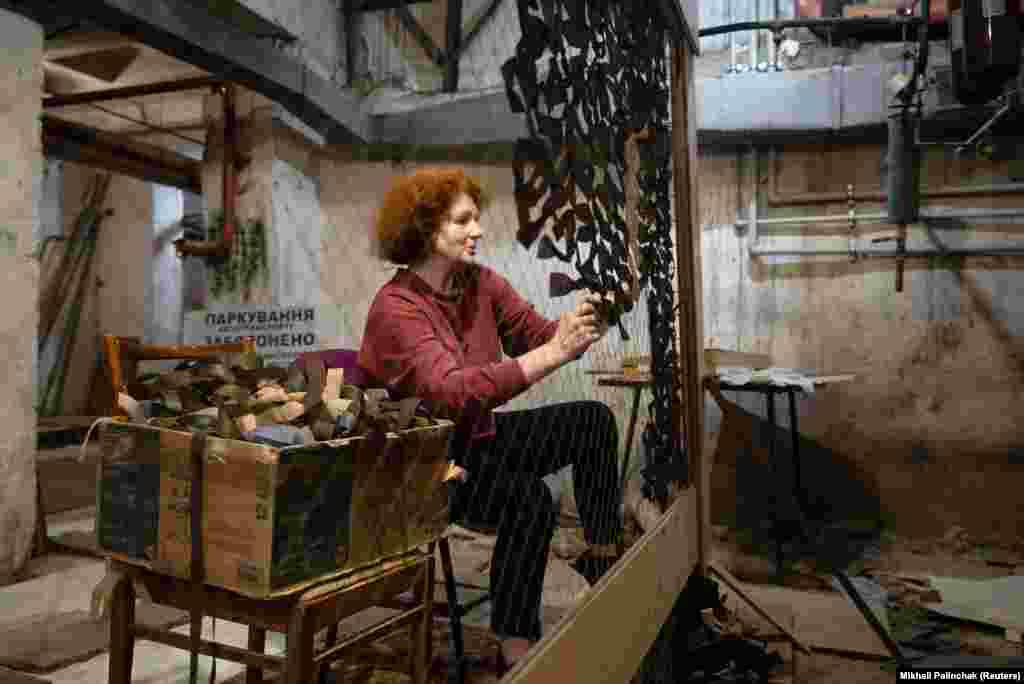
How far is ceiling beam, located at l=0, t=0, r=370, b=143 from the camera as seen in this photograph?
3.09m

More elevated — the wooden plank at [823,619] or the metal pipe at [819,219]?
the metal pipe at [819,219]

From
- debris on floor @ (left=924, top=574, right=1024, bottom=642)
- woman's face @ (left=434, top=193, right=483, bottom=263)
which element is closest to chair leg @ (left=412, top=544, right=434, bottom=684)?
woman's face @ (left=434, top=193, right=483, bottom=263)

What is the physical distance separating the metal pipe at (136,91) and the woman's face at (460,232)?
11.7ft

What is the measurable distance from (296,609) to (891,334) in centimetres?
435

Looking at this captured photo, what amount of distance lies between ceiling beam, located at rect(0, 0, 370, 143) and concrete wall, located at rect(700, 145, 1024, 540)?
2.40 metres

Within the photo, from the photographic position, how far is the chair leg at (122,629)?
127 cm

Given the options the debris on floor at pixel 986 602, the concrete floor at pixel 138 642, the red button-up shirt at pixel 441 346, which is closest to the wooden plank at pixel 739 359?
the debris on floor at pixel 986 602

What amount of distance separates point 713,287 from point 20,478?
3895mm

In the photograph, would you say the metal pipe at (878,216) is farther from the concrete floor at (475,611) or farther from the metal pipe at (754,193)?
the concrete floor at (475,611)

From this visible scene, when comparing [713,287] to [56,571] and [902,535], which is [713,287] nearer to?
[902,535]

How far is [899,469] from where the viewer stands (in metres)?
4.53

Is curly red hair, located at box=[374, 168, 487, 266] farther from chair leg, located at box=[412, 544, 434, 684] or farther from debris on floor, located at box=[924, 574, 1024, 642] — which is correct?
debris on floor, located at box=[924, 574, 1024, 642]

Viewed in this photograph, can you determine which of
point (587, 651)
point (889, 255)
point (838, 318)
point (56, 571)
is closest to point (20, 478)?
point (56, 571)
